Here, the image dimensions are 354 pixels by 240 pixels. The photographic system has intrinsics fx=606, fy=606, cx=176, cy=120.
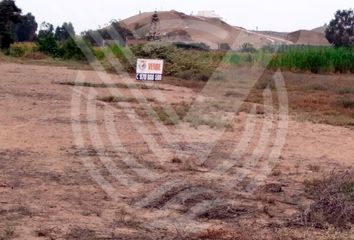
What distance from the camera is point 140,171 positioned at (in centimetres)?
681

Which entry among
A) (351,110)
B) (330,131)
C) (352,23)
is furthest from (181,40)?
(352,23)

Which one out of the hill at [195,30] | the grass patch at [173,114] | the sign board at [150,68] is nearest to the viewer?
the grass patch at [173,114]

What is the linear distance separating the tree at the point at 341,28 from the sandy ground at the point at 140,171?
53323mm

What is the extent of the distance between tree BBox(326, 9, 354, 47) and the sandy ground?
175ft

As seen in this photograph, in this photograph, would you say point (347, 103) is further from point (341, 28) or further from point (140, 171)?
point (341, 28)

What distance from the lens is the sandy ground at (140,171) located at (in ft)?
16.0

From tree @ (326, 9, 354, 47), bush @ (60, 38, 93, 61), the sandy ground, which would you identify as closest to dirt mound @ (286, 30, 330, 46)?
tree @ (326, 9, 354, 47)

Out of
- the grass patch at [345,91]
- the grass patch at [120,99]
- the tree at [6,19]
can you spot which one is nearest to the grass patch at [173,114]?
the grass patch at [120,99]

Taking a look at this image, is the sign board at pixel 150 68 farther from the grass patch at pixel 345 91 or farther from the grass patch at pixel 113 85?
the grass patch at pixel 345 91

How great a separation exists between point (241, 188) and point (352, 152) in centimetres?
339

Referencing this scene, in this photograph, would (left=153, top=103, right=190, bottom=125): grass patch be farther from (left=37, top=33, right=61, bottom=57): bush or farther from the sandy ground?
(left=37, top=33, right=61, bottom=57): bush

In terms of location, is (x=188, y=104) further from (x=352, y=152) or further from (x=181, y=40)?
(x=181, y=40)

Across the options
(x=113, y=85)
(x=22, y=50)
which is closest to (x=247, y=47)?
(x=22, y=50)

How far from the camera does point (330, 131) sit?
36.5ft
